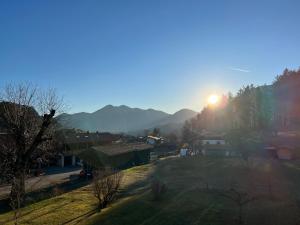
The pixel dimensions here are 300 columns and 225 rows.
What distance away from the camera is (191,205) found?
884 inches

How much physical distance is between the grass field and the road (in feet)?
31.6

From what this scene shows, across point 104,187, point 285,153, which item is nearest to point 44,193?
point 104,187

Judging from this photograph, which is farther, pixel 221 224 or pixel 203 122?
pixel 203 122

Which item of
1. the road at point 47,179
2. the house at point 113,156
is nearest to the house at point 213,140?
the house at point 113,156

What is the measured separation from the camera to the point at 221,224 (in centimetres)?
1786

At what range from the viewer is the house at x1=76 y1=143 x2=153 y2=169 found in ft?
161

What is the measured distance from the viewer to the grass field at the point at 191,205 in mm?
19312

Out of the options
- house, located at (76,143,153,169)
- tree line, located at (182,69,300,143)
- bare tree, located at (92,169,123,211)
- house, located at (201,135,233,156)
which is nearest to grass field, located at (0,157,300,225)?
bare tree, located at (92,169,123,211)

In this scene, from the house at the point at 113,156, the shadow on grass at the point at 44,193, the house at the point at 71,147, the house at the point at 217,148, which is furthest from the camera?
the house at the point at 71,147

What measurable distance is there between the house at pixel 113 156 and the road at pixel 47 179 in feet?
12.8

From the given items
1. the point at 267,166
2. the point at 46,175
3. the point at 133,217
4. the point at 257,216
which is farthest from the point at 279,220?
the point at 46,175

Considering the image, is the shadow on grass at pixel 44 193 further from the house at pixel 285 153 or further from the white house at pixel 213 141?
the white house at pixel 213 141

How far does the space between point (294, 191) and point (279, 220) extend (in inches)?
396

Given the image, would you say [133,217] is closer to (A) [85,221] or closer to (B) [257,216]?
(A) [85,221]
